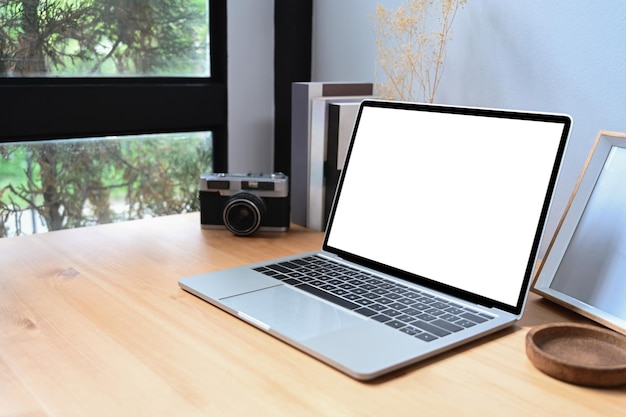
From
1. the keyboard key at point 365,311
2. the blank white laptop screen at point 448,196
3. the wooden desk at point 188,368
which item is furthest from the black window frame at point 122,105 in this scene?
the keyboard key at point 365,311

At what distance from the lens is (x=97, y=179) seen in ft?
4.81

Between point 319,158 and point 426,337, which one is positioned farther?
point 319,158

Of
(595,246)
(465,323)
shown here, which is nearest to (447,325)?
(465,323)

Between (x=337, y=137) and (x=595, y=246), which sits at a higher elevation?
(x=337, y=137)

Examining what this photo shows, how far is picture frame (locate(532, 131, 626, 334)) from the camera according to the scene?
82 centimetres

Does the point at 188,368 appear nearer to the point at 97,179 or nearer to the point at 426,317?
the point at 426,317

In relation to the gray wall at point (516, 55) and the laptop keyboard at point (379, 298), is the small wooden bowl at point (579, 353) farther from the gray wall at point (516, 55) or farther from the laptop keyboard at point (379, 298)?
the gray wall at point (516, 55)

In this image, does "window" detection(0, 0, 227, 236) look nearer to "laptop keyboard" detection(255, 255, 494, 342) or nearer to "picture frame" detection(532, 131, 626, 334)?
"laptop keyboard" detection(255, 255, 494, 342)

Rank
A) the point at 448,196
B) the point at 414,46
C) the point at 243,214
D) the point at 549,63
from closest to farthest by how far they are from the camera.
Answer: the point at 448,196, the point at 549,63, the point at 243,214, the point at 414,46

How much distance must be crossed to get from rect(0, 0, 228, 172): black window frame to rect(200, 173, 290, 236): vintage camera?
1.07 feet

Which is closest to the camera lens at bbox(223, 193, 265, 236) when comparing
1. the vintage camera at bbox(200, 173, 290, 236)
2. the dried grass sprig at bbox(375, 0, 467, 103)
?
the vintage camera at bbox(200, 173, 290, 236)

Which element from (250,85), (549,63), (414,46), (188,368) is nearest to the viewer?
(188,368)

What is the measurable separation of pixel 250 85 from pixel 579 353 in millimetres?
1080

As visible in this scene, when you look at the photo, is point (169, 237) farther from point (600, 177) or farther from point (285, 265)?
point (600, 177)
